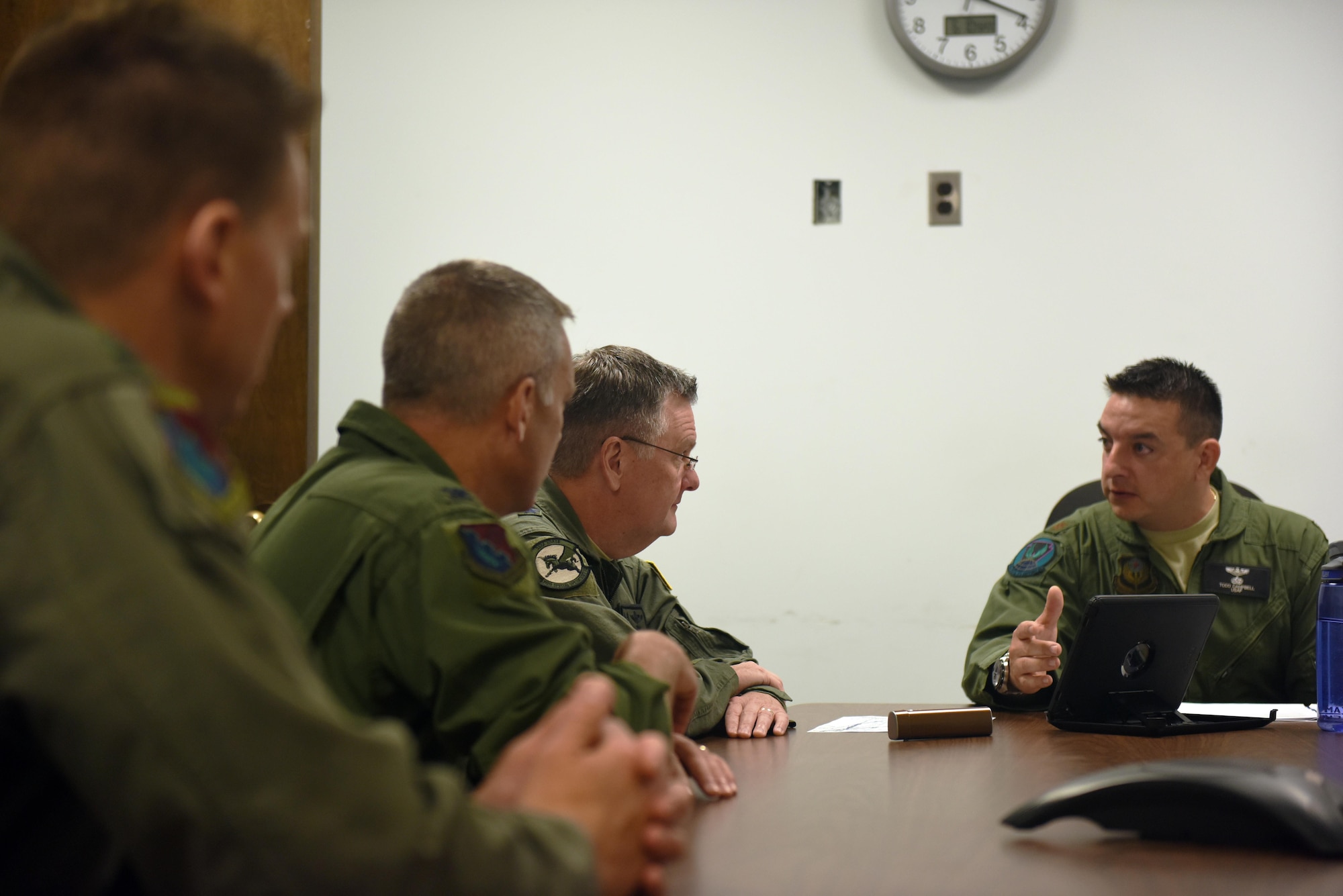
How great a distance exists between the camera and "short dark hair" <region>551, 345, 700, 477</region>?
217 cm

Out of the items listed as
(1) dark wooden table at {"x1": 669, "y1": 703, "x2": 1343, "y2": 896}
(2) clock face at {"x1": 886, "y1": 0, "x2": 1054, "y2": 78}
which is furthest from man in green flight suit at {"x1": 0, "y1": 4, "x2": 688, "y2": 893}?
(2) clock face at {"x1": 886, "y1": 0, "x2": 1054, "y2": 78}

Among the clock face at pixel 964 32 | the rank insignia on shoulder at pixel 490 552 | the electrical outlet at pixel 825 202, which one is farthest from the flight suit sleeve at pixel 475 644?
the clock face at pixel 964 32

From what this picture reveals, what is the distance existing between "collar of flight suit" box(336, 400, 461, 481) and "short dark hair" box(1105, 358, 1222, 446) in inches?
76.6

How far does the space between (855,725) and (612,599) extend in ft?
1.75

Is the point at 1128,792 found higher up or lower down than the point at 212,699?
lower down

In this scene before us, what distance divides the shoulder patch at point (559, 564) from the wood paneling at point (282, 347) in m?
0.83

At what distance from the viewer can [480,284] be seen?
1.31 m

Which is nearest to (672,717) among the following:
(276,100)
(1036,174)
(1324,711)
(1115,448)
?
(276,100)

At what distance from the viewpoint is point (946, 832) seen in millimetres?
998

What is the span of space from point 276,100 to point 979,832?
81cm

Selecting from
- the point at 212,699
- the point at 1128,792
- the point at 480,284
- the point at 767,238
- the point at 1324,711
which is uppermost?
the point at 767,238

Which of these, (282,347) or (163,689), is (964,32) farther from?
(163,689)

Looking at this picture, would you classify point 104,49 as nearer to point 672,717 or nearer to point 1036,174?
point 672,717

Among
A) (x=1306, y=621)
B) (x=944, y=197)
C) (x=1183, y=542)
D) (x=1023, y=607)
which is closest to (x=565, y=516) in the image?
(x=1023, y=607)
